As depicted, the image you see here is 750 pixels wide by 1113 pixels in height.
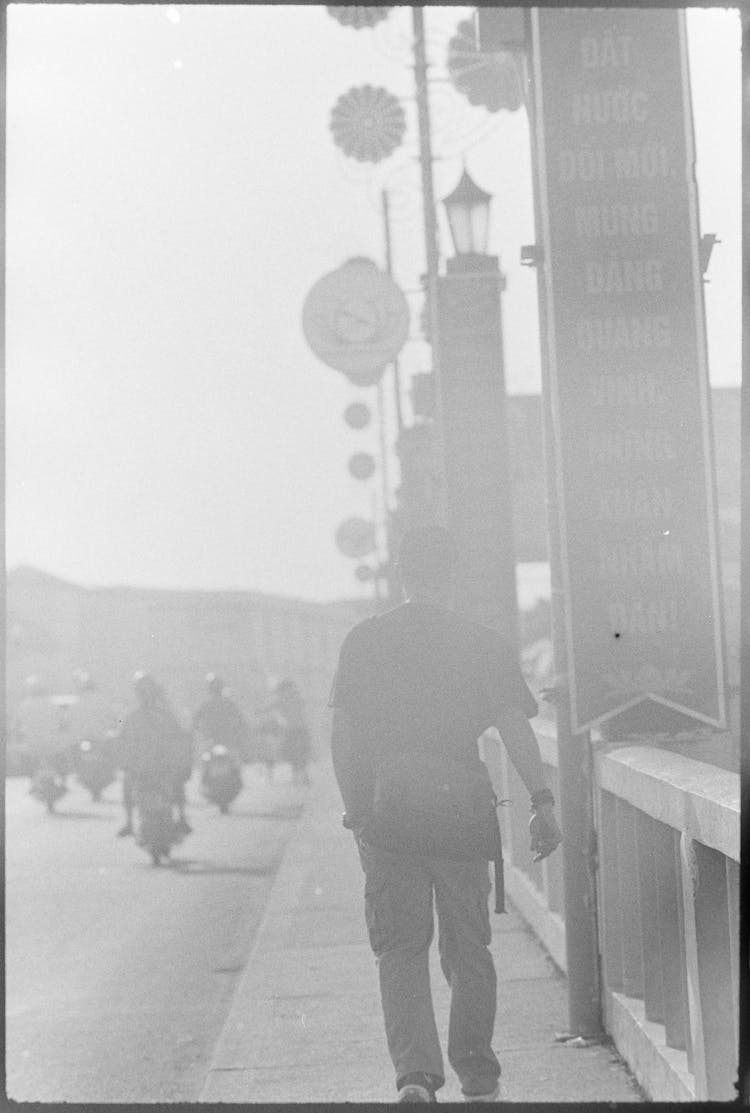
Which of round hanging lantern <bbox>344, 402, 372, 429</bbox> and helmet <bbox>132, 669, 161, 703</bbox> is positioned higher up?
→ round hanging lantern <bbox>344, 402, 372, 429</bbox>

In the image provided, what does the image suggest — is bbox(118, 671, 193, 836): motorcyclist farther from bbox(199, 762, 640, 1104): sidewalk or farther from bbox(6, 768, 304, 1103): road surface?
bbox(199, 762, 640, 1104): sidewalk

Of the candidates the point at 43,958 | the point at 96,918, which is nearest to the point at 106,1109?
the point at 43,958

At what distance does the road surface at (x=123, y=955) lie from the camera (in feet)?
24.2

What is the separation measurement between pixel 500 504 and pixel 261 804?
48.6 feet

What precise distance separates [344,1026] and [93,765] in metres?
19.7

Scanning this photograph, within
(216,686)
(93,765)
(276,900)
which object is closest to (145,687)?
(216,686)

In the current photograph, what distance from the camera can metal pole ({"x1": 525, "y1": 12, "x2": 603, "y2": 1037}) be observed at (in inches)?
256

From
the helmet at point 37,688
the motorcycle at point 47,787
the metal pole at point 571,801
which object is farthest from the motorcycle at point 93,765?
the metal pole at point 571,801

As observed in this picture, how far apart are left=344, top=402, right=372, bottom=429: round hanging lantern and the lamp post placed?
19733 mm

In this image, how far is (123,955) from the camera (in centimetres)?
1062

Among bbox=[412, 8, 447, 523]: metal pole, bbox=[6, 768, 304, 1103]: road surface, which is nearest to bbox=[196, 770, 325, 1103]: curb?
bbox=[6, 768, 304, 1103]: road surface

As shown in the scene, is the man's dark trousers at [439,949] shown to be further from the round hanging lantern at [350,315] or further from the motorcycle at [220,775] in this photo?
the motorcycle at [220,775]

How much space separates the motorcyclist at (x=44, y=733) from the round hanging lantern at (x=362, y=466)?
24.7 ft

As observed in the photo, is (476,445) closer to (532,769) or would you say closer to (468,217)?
(468,217)
